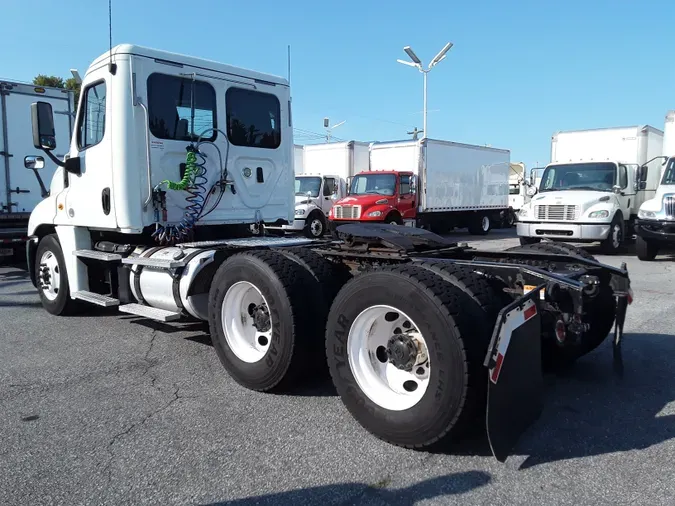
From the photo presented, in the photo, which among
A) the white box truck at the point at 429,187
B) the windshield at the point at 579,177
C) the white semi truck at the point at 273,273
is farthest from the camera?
the white box truck at the point at 429,187

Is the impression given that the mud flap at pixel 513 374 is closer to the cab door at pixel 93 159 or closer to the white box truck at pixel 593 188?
the cab door at pixel 93 159

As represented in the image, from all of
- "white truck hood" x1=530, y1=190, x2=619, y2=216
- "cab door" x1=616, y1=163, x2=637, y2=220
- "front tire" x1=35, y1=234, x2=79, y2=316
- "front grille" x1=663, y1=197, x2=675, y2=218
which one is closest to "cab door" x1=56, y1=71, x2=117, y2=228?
"front tire" x1=35, y1=234, x2=79, y2=316

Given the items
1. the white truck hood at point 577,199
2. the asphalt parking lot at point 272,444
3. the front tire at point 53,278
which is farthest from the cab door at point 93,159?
the white truck hood at point 577,199

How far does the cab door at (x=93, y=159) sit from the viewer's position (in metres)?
5.95

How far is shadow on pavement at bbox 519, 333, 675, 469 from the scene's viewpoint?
3482mm

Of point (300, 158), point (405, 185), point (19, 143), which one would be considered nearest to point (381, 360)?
point (19, 143)

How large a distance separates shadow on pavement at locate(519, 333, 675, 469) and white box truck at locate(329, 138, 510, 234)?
13.2 metres

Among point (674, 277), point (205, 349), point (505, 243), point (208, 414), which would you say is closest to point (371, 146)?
point (505, 243)

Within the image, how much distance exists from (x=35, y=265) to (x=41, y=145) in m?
2.28

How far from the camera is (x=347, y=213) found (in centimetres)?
1803

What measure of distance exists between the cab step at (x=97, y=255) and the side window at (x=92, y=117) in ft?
3.83

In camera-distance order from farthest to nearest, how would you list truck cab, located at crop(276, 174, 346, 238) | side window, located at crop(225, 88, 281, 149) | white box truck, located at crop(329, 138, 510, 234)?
truck cab, located at crop(276, 174, 346, 238)
white box truck, located at crop(329, 138, 510, 234)
side window, located at crop(225, 88, 281, 149)

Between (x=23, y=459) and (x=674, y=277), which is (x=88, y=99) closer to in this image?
(x=23, y=459)

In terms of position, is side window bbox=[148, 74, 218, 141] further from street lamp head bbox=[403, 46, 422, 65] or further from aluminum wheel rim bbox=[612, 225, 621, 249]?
street lamp head bbox=[403, 46, 422, 65]
